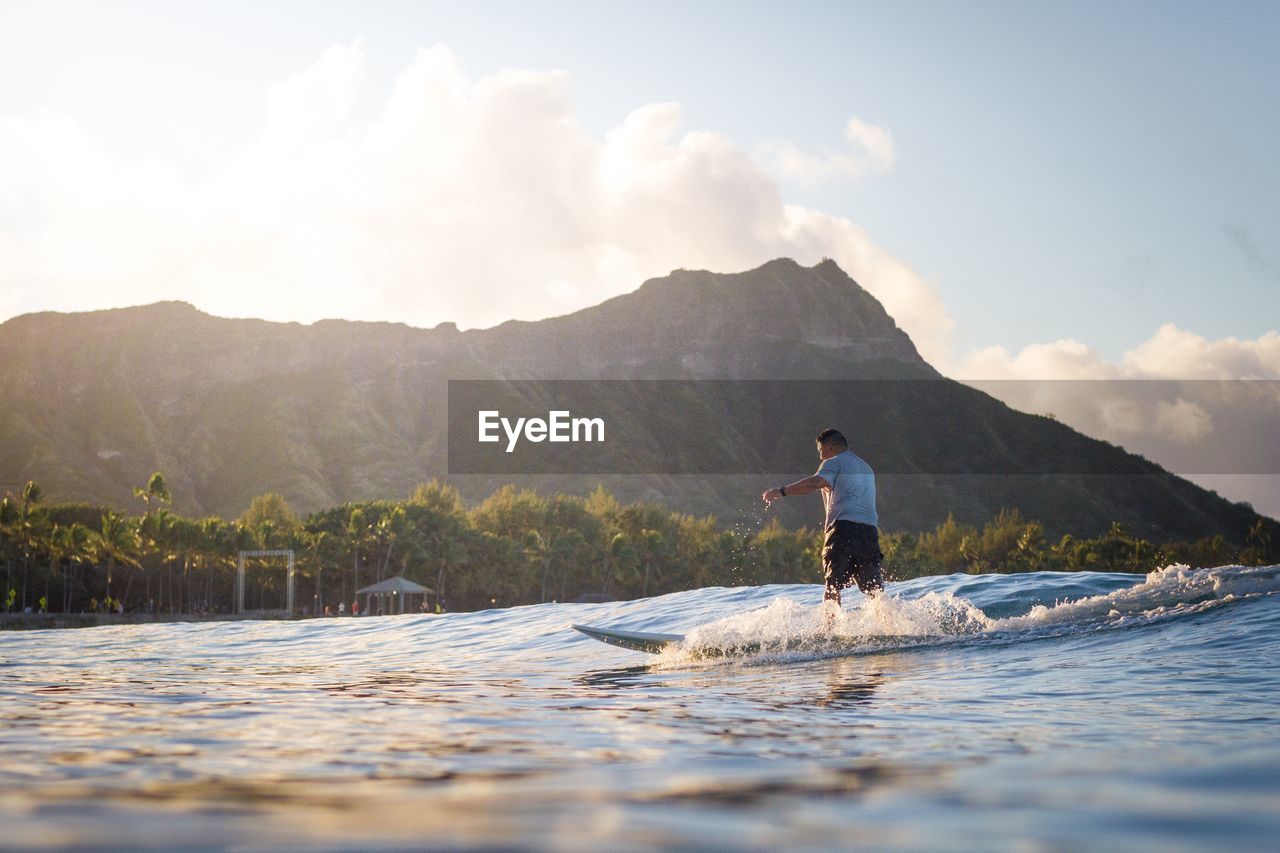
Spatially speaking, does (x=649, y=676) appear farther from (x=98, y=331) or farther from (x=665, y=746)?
(x=98, y=331)

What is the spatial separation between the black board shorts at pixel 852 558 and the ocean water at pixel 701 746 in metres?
0.58

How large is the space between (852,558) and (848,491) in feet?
2.21

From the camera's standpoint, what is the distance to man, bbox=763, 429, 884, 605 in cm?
1009

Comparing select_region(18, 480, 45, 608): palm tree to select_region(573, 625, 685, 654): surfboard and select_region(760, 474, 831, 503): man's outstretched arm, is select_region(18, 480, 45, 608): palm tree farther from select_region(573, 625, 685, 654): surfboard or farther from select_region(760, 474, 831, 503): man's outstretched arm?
select_region(760, 474, 831, 503): man's outstretched arm

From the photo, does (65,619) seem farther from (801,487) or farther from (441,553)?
(801,487)

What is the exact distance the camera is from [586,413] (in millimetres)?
160000

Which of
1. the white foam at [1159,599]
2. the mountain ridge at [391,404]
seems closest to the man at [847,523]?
the white foam at [1159,599]

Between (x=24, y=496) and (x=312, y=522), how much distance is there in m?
20.6

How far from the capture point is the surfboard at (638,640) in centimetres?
1009

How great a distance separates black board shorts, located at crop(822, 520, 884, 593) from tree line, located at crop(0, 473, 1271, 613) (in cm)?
7346

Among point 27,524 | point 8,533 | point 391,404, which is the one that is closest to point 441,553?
point 27,524

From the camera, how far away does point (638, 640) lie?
10.4 m

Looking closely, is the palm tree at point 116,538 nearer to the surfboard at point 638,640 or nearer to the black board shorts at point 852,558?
the surfboard at point 638,640

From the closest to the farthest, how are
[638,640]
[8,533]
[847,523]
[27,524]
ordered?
[847,523]
[638,640]
[8,533]
[27,524]
